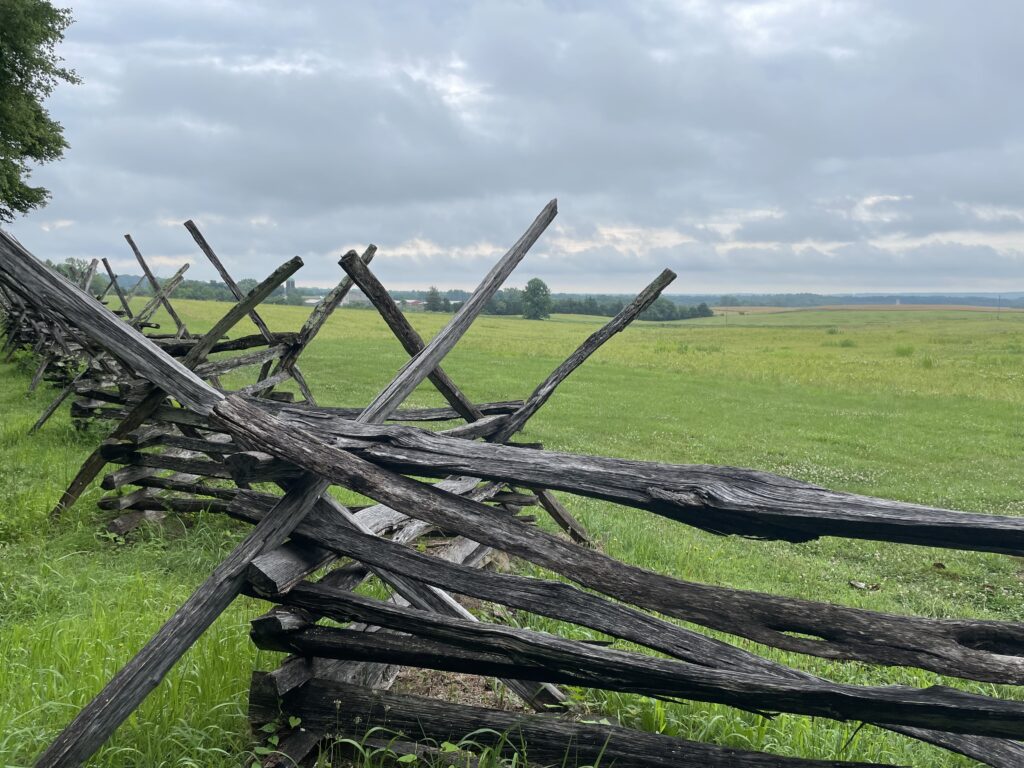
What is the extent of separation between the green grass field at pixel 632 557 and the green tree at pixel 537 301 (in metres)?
64.7

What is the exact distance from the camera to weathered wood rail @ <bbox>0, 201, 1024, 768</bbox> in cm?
231

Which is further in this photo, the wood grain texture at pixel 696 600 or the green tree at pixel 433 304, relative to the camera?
the green tree at pixel 433 304

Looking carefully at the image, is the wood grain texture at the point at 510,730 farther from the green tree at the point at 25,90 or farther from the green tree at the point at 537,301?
the green tree at the point at 537,301

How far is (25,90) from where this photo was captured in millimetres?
23609

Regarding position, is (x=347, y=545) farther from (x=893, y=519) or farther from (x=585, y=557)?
(x=893, y=519)

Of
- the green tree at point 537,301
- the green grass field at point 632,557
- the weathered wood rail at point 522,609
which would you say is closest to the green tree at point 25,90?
the green grass field at point 632,557

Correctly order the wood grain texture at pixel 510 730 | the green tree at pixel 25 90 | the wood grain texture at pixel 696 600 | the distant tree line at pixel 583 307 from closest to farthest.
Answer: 1. the wood grain texture at pixel 696 600
2. the wood grain texture at pixel 510 730
3. the green tree at pixel 25 90
4. the distant tree line at pixel 583 307

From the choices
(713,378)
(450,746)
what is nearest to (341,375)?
(713,378)

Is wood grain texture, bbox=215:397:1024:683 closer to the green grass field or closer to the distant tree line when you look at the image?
the green grass field

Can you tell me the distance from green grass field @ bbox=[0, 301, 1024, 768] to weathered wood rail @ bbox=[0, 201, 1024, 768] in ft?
1.46

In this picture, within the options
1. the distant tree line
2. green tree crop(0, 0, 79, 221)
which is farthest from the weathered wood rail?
the distant tree line

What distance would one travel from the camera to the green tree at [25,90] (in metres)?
21.9

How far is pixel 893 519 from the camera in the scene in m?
2.21

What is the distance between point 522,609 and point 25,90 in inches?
1099
